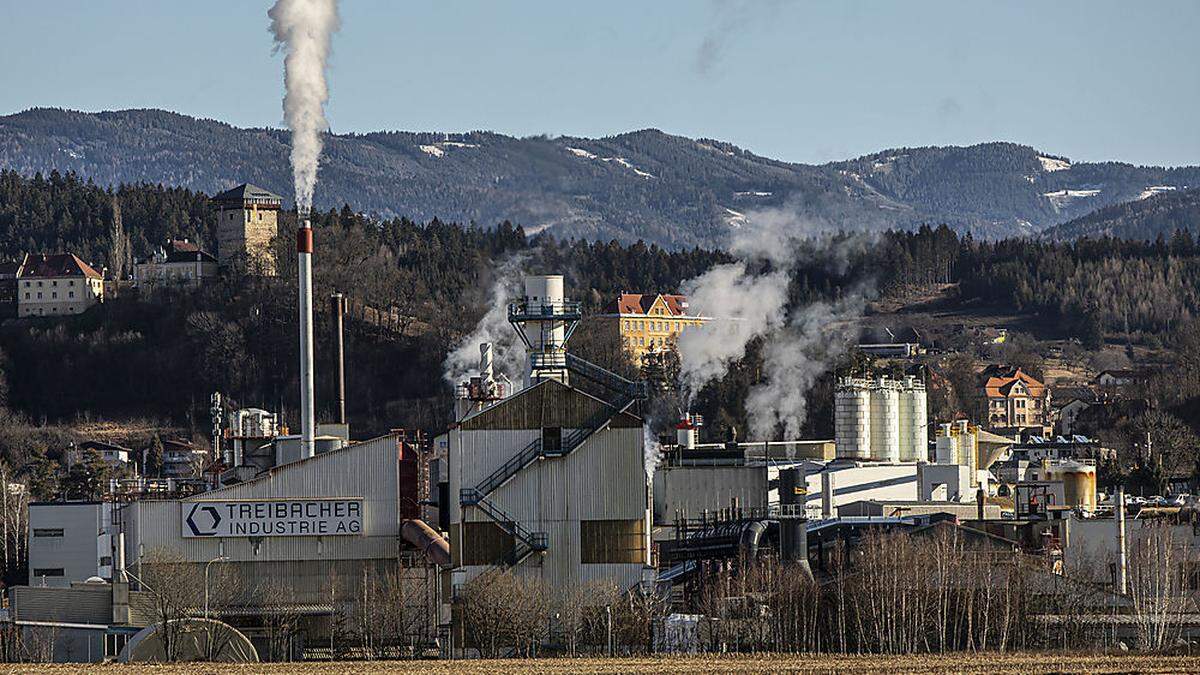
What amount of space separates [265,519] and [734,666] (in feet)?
71.8

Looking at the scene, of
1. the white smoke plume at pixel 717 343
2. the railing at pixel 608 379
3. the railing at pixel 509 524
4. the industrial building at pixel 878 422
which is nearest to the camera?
the railing at pixel 509 524

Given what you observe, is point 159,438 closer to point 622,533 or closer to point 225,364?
point 225,364

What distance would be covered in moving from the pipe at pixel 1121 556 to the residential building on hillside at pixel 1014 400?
339 ft

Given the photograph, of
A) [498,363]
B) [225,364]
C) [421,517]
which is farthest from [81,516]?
[225,364]

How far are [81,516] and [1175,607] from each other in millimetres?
43004

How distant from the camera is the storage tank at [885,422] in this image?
137500 millimetres

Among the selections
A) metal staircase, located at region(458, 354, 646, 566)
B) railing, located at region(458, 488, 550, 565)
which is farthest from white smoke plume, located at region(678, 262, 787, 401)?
railing, located at region(458, 488, 550, 565)

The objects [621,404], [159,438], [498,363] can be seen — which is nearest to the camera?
[621,404]

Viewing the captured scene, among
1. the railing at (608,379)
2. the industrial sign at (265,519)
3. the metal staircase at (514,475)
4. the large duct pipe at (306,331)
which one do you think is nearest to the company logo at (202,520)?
the industrial sign at (265,519)

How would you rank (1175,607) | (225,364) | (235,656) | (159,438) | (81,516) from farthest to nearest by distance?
(225,364) → (159,438) → (81,516) → (1175,607) → (235,656)

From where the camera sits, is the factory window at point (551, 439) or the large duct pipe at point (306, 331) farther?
the large duct pipe at point (306, 331)

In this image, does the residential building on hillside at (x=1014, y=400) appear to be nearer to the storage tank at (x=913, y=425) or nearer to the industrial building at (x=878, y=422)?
the storage tank at (x=913, y=425)

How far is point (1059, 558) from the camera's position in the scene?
85500mm

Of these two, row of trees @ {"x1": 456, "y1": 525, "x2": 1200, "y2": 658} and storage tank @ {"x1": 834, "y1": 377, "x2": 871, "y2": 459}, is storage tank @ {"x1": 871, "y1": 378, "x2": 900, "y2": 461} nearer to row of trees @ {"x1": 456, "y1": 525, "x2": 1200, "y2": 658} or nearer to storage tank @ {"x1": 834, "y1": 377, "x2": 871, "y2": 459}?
storage tank @ {"x1": 834, "y1": 377, "x2": 871, "y2": 459}
